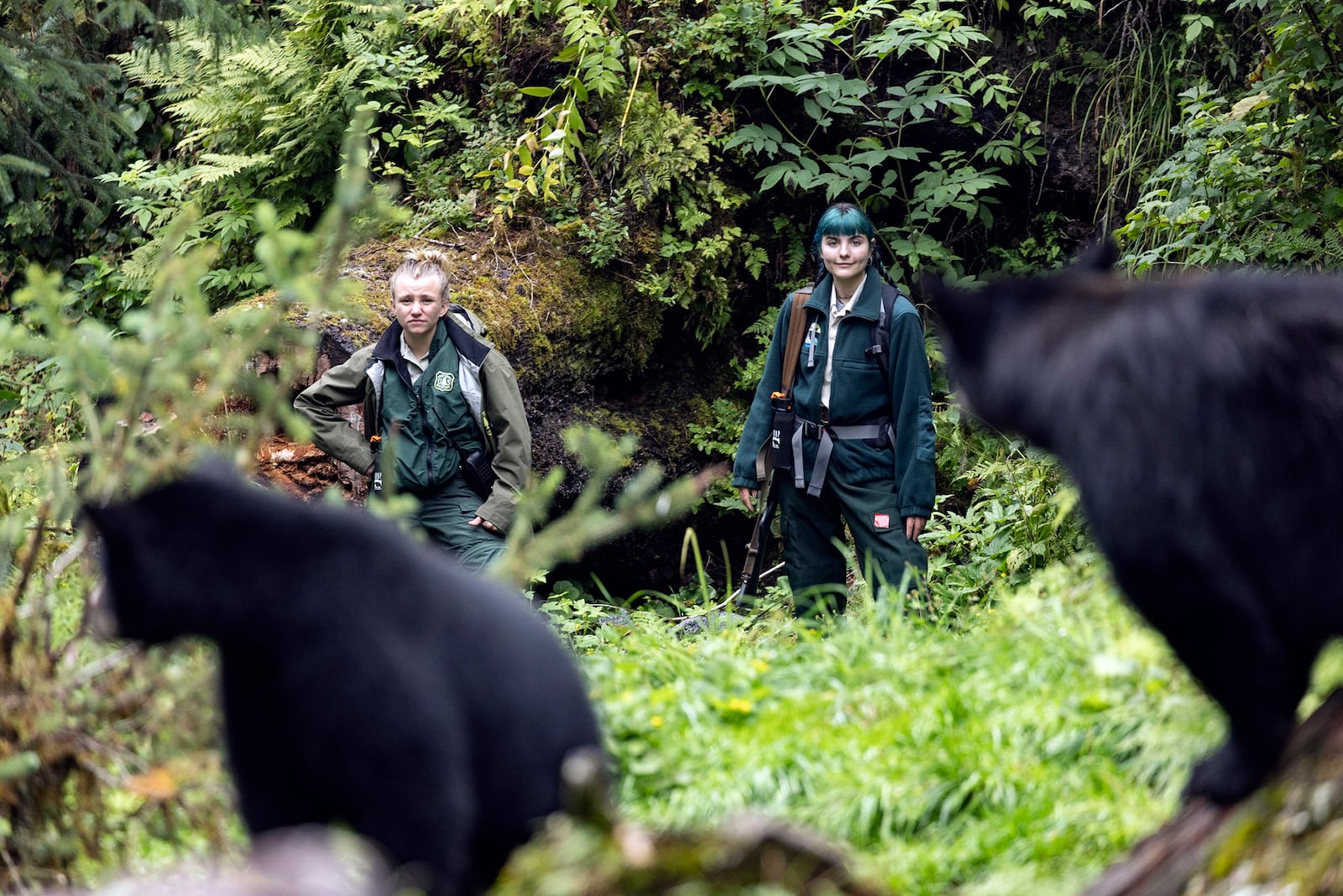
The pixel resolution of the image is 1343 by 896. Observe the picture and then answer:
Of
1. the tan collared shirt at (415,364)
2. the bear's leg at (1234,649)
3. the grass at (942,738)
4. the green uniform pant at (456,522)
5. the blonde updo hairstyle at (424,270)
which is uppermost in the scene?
the blonde updo hairstyle at (424,270)

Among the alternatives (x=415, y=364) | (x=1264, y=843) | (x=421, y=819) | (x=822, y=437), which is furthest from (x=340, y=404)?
(x=1264, y=843)

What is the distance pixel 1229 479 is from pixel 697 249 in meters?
7.40

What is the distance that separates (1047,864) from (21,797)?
115 inches

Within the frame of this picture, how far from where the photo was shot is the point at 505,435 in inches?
265

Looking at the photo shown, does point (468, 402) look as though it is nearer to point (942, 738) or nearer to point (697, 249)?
point (697, 249)

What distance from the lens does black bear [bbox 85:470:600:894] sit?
2453mm

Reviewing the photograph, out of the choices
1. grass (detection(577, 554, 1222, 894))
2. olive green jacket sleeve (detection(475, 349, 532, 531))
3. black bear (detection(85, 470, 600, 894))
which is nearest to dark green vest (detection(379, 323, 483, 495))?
olive green jacket sleeve (detection(475, 349, 532, 531))

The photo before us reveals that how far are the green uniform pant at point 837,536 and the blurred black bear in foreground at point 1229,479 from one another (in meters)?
3.51

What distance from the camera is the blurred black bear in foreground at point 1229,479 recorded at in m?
2.47

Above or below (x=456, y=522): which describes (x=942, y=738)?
below

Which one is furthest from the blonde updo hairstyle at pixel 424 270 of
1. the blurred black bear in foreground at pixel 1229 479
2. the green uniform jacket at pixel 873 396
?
the blurred black bear in foreground at pixel 1229 479

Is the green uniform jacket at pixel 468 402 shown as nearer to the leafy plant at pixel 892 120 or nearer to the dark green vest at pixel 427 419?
the dark green vest at pixel 427 419

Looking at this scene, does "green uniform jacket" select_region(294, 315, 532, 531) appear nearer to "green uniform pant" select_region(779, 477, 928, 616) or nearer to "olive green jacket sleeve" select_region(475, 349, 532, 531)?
"olive green jacket sleeve" select_region(475, 349, 532, 531)

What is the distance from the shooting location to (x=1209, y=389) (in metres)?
2.53
